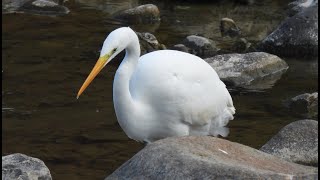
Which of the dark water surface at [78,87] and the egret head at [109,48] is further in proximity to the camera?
the dark water surface at [78,87]

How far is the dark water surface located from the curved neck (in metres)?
0.79

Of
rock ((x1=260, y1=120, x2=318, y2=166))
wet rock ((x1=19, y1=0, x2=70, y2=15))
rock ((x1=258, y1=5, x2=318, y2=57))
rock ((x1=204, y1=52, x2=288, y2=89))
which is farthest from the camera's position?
wet rock ((x1=19, y1=0, x2=70, y2=15))

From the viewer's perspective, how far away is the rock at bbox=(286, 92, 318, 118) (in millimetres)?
9390

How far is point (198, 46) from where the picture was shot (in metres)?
11.7

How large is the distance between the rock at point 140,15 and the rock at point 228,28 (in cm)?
119

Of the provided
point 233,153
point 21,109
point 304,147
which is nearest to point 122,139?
point 21,109

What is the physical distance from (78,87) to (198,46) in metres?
2.19

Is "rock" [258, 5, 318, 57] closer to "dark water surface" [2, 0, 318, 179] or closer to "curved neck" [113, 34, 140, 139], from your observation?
"dark water surface" [2, 0, 318, 179]

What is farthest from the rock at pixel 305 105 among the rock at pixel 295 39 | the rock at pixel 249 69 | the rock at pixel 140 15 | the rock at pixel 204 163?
the rock at pixel 140 15

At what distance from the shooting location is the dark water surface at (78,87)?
8.27 meters

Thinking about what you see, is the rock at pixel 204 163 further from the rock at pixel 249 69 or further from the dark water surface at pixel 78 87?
the rock at pixel 249 69

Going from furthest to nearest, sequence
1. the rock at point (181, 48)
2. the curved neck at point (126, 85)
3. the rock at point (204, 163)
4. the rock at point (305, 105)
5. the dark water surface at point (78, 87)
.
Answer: the rock at point (181, 48) → the rock at point (305, 105) → the dark water surface at point (78, 87) → the curved neck at point (126, 85) → the rock at point (204, 163)

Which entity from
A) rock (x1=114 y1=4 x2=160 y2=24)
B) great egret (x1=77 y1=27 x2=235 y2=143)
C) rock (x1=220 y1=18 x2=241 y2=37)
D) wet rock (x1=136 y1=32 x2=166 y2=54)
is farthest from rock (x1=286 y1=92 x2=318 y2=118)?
rock (x1=114 y1=4 x2=160 y2=24)

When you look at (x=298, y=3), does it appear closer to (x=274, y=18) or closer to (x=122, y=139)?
(x=274, y=18)
